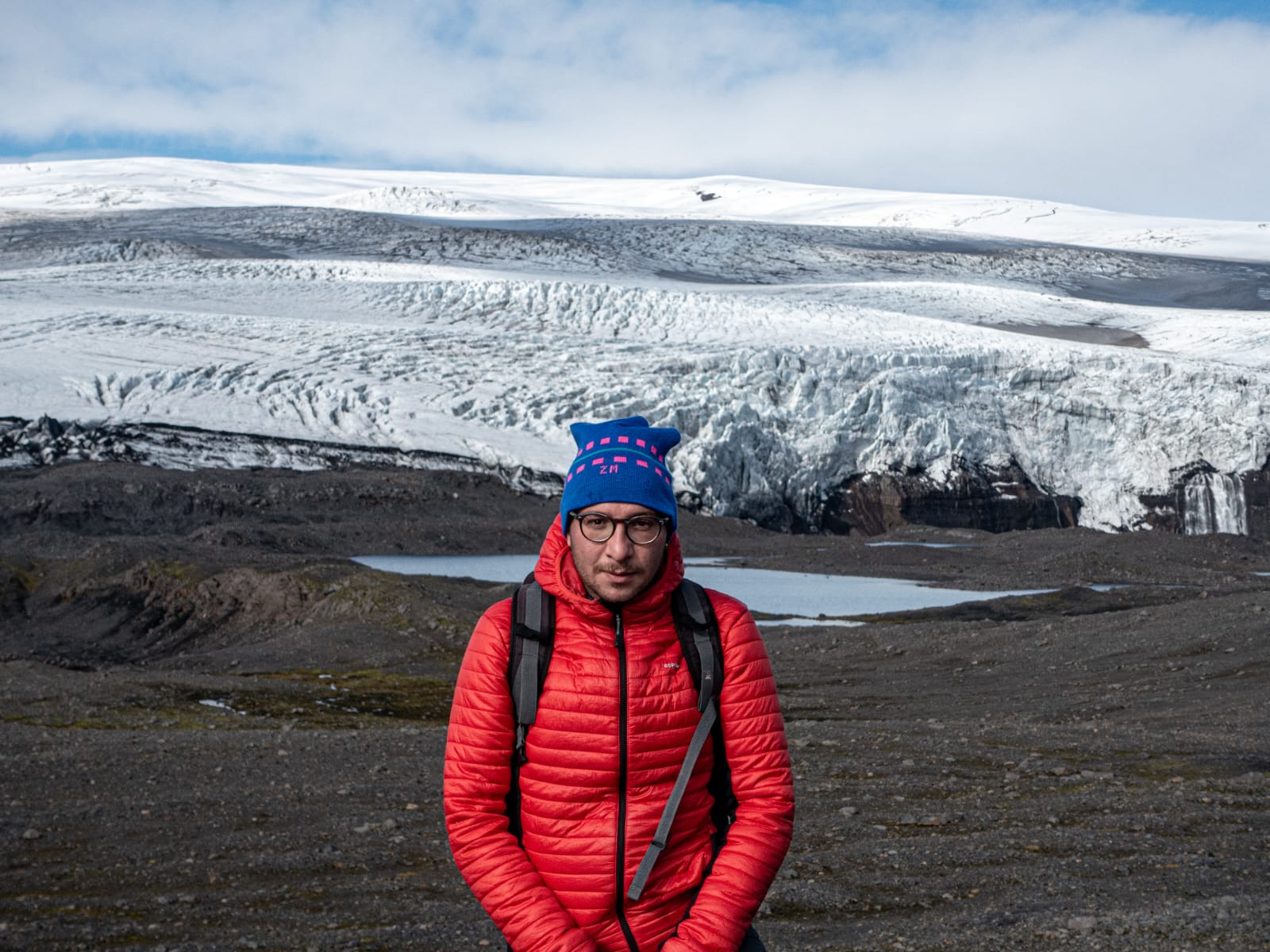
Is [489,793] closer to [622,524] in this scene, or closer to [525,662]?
[525,662]

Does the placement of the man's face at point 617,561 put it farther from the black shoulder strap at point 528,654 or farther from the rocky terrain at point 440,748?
the rocky terrain at point 440,748

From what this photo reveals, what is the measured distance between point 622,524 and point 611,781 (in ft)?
1.37

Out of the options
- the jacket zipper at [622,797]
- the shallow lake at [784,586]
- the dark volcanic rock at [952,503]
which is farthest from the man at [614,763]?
the dark volcanic rock at [952,503]

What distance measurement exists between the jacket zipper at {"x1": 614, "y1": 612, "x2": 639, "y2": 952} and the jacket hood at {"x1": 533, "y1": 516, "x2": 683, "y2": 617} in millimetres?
59

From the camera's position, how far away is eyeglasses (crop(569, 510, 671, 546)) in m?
2.12

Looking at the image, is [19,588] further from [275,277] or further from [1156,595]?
→ [275,277]

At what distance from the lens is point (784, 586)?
15.8 meters

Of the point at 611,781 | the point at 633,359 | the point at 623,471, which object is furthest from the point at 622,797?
the point at 633,359

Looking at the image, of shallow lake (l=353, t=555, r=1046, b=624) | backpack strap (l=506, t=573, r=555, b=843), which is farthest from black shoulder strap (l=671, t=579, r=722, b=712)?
shallow lake (l=353, t=555, r=1046, b=624)

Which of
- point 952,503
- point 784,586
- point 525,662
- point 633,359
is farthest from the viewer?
point 633,359

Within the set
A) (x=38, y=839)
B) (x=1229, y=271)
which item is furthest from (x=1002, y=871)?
(x=1229, y=271)

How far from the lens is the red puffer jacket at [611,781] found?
2041 millimetres

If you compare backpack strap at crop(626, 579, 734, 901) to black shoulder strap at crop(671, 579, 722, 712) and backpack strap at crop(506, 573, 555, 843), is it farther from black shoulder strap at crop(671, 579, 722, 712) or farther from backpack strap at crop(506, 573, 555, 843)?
backpack strap at crop(506, 573, 555, 843)

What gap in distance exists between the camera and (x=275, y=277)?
33031mm
